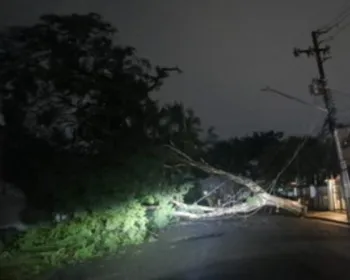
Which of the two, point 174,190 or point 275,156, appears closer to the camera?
point 174,190

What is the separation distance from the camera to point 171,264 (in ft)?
52.4

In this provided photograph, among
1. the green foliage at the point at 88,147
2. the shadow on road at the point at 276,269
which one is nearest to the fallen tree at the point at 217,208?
the green foliage at the point at 88,147

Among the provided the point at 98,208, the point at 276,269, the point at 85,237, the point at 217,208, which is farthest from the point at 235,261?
the point at 217,208

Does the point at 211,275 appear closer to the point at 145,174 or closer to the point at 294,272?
the point at 294,272

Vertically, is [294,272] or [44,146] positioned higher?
[44,146]

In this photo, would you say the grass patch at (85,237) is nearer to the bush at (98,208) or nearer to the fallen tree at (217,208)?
the bush at (98,208)

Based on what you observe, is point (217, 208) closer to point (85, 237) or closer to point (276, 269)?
point (85, 237)

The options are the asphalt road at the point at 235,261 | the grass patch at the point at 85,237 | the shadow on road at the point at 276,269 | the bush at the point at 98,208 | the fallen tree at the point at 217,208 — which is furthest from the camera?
the fallen tree at the point at 217,208

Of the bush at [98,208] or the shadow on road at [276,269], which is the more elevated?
the bush at [98,208]

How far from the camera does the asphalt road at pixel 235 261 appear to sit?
1262 centimetres

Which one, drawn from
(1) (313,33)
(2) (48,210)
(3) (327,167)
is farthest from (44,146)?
(3) (327,167)

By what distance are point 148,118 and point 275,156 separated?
1132 inches

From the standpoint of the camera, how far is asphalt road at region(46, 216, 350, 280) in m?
12.6

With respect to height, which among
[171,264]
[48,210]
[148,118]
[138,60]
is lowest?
[171,264]
